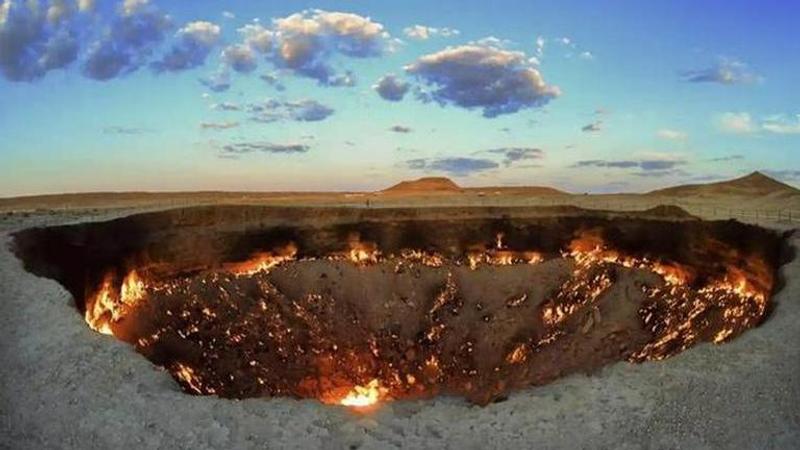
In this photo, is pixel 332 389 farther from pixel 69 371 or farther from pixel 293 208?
pixel 69 371

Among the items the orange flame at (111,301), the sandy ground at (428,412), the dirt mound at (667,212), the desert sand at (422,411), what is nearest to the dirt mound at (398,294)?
the orange flame at (111,301)

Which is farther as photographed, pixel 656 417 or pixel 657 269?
pixel 657 269

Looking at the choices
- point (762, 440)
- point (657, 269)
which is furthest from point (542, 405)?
point (657, 269)

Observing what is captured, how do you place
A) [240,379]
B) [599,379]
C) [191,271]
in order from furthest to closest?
[191,271] → [240,379] → [599,379]

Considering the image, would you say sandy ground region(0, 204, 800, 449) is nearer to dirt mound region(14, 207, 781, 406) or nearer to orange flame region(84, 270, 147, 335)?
dirt mound region(14, 207, 781, 406)

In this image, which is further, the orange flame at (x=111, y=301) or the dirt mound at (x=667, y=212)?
the dirt mound at (x=667, y=212)

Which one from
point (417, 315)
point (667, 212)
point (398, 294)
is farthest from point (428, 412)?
point (667, 212)

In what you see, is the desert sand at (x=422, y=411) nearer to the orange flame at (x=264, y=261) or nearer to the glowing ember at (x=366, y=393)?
the glowing ember at (x=366, y=393)
